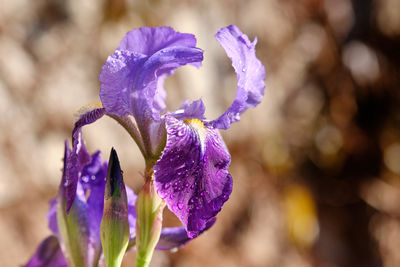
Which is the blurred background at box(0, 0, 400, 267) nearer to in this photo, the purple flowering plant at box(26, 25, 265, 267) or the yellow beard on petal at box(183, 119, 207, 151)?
the purple flowering plant at box(26, 25, 265, 267)

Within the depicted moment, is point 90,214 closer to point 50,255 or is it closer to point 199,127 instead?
point 50,255

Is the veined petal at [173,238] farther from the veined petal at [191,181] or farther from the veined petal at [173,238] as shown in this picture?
the veined petal at [191,181]

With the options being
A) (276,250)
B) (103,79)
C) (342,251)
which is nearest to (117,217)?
(103,79)

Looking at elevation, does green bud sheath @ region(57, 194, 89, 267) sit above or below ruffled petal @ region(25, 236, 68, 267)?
above

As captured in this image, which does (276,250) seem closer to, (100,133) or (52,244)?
(100,133)

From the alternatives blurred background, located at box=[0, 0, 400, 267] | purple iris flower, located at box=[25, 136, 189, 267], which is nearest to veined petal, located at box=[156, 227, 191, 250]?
purple iris flower, located at box=[25, 136, 189, 267]

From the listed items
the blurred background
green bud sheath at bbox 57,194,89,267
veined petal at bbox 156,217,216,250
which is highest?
green bud sheath at bbox 57,194,89,267

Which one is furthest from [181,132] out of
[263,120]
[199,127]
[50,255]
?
[263,120]

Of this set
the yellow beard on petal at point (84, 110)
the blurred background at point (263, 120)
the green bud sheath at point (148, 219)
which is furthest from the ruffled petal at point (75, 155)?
the blurred background at point (263, 120)
